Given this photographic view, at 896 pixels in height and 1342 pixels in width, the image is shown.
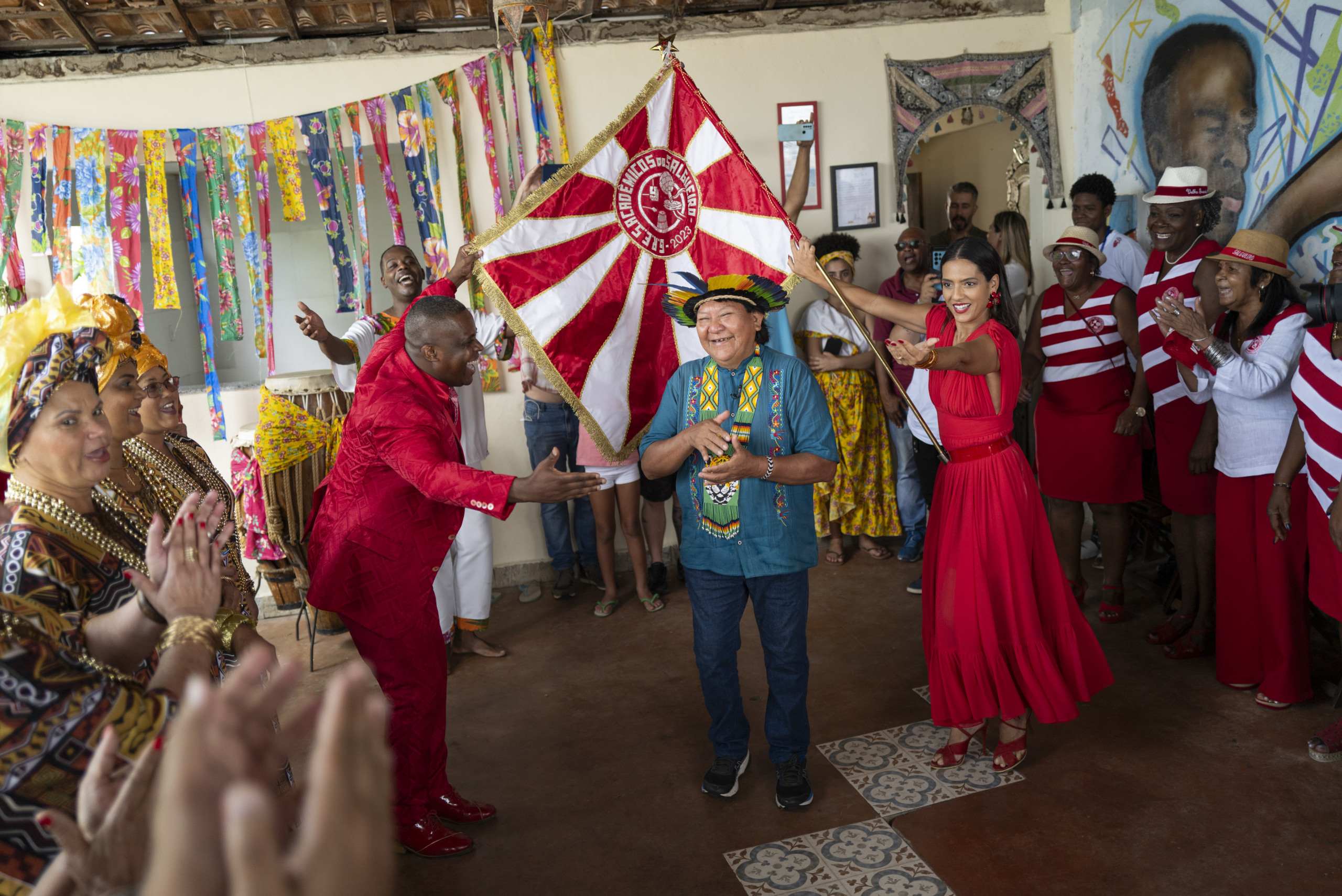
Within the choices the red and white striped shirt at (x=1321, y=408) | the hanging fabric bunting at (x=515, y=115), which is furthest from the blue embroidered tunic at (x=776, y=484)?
the hanging fabric bunting at (x=515, y=115)

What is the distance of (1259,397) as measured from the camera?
11.0 feet

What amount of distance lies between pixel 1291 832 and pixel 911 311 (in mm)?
A: 2069

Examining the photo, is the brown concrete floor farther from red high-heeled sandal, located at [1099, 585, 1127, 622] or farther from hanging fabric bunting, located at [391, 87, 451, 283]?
hanging fabric bunting, located at [391, 87, 451, 283]

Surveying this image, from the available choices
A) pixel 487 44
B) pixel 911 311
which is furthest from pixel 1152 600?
pixel 487 44

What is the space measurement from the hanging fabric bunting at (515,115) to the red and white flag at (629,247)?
1983 mm

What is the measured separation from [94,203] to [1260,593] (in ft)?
19.5

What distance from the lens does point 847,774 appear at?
123 inches

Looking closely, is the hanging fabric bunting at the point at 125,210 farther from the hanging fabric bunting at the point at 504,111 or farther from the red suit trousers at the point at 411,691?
the red suit trousers at the point at 411,691

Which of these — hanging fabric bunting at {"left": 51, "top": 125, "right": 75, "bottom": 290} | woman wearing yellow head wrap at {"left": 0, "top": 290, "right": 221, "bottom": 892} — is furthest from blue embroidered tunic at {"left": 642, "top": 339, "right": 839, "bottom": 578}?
hanging fabric bunting at {"left": 51, "top": 125, "right": 75, "bottom": 290}

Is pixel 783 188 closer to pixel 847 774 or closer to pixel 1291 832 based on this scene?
pixel 847 774

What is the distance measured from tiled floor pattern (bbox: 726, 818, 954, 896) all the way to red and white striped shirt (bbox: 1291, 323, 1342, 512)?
71.6 inches

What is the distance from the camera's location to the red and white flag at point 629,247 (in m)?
3.18

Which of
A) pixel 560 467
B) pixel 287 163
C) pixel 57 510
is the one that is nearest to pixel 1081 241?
pixel 560 467

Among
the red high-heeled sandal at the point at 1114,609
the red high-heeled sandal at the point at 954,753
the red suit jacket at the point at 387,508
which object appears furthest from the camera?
the red high-heeled sandal at the point at 1114,609
